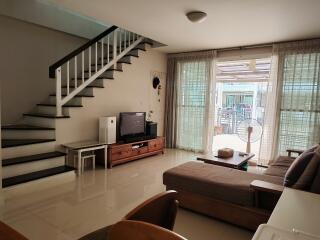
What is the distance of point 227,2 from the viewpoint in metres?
2.71

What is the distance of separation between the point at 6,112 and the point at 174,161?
3156mm

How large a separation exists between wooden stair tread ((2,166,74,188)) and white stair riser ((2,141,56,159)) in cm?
35

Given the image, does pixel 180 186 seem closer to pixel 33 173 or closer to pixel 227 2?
pixel 33 173

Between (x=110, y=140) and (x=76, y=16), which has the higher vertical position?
(x=76, y=16)

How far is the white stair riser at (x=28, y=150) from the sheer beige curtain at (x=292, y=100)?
12.8 ft

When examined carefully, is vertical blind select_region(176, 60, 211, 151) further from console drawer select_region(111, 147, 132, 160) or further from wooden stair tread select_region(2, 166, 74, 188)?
wooden stair tread select_region(2, 166, 74, 188)

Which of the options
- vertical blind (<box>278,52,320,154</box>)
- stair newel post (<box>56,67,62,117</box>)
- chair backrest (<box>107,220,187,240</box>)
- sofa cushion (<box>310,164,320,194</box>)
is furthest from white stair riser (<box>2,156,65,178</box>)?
vertical blind (<box>278,52,320,154</box>)

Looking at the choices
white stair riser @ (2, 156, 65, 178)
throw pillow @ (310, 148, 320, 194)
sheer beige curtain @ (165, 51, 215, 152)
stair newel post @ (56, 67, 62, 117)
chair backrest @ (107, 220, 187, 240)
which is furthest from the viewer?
sheer beige curtain @ (165, 51, 215, 152)

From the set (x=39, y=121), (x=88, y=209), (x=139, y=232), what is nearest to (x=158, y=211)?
(x=139, y=232)

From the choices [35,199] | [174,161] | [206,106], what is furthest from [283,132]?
[35,199]

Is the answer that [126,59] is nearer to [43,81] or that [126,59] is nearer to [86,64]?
[86,64]

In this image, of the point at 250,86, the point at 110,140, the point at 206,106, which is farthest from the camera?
the point at 250,86

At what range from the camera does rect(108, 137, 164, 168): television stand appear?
4.08 m

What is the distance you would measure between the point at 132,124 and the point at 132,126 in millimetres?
41
